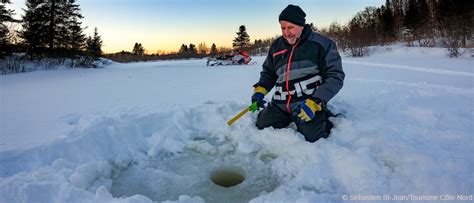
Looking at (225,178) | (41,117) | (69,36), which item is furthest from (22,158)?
(69,36)

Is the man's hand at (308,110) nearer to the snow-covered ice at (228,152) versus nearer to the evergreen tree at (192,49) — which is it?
the snow-covered ice at (228,152)

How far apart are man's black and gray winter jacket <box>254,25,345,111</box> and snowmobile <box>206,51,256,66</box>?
10.4 metres

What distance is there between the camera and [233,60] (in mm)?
13664

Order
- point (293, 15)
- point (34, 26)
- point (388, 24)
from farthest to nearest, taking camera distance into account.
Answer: point (388, 24)
point (34, 26)
point (293, 15)

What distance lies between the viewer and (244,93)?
4496 mm

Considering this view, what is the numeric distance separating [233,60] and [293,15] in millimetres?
11095

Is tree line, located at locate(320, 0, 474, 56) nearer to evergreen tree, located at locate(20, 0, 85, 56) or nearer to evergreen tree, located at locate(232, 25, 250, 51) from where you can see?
evergreen tree, located at locate(20, 0, 85, 56)

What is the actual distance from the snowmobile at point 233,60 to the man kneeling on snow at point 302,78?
10.3 metres

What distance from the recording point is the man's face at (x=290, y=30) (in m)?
2.68

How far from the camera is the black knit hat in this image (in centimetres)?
263

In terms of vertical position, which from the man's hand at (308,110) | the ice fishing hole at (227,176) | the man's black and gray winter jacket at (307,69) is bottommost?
the ice fishing hole at (227,176)

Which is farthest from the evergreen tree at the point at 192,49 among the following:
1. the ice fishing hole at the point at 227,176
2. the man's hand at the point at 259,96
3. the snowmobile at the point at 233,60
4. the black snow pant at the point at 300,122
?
the ice fishing hole at the point at 227,176

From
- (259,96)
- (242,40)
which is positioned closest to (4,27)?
(259,96)

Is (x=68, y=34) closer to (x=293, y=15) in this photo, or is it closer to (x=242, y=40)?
(x=293, y=15)
